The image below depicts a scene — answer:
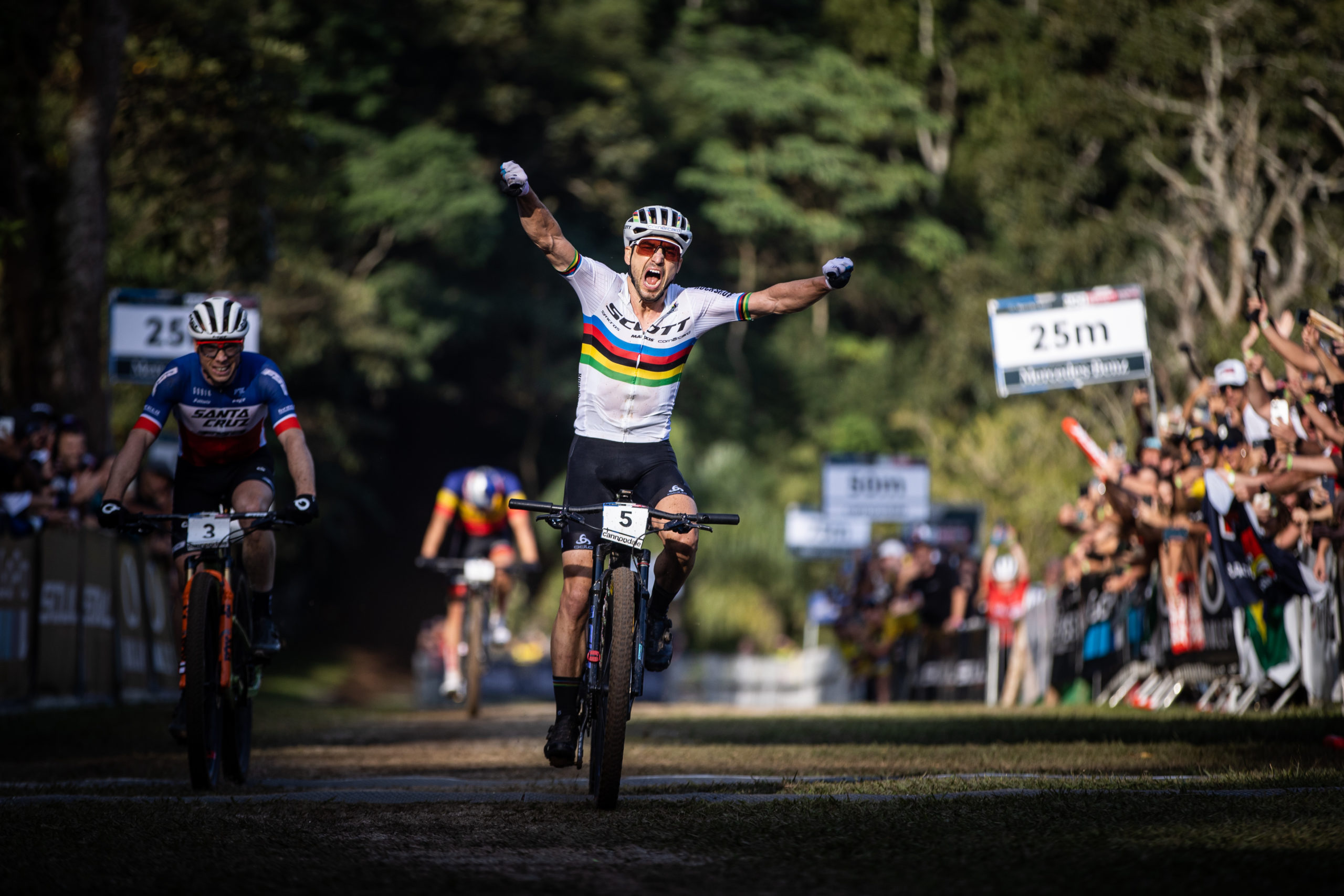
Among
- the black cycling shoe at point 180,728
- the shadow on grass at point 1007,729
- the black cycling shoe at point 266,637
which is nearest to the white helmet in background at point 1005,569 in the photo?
the shadow on grass at point 1007,729

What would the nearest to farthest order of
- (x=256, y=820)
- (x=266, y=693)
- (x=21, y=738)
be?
(x=256, y=820) < (x=21, y=738) < (x=266, y=693)

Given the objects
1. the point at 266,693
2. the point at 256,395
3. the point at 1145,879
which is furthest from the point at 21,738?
the point at 266,693

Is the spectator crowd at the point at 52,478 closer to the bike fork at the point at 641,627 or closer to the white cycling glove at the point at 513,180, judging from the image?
the white cycling glove at the point at 513,180

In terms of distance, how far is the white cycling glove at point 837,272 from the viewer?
739 centimetres

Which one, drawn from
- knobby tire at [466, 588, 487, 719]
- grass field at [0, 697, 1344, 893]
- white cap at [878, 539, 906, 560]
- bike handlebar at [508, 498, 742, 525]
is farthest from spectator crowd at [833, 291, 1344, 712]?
knobby tire at [466, 588, 487, 719]

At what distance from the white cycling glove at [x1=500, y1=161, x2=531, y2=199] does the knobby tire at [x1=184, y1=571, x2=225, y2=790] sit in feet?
7.92

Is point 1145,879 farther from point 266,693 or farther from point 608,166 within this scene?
point 608,166

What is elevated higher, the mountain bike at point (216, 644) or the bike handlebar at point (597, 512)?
the bike handlebar at point (597, 512)

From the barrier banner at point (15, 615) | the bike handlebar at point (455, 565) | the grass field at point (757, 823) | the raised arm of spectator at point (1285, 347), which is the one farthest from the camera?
the bike handlebar at point (455, 565)

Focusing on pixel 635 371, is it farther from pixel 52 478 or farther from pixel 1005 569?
pixel 1005 569

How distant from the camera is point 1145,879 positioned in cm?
463

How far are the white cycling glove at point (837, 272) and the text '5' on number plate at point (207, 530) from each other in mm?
3164

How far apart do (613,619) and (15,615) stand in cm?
858

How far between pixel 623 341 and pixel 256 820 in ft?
8.88
